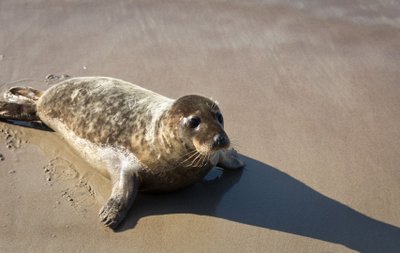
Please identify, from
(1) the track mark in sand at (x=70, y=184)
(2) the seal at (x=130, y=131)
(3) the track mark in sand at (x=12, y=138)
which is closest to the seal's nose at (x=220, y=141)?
(2) the seal at (x=130, y=131)

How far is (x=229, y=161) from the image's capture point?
4738mm

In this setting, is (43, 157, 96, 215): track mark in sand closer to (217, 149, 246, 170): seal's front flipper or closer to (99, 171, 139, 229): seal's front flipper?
(99, 171, 139, 229): seal's front flipper

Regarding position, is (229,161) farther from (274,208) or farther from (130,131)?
(130,131)

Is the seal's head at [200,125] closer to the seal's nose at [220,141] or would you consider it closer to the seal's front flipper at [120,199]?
the seal's nose at [220,141]

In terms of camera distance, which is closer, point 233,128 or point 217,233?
point 217,233

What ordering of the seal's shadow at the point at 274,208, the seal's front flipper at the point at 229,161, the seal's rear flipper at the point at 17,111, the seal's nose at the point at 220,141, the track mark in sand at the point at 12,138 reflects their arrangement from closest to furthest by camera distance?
1. the seal's nose at the point at 220,141
2. the seal's shadow at the point at 274,208
3. the seal's front flipper at the point at 229,161
4. the track mark in sand at the point at 12,138
5. the seal's rear flipper at the point at 17,111

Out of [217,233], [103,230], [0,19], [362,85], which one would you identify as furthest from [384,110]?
[0,19]

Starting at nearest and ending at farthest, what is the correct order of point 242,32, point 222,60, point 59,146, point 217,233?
point 217,233 < point 59,146 < point 222,60 < point 242,32

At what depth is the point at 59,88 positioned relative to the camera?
5.38 m

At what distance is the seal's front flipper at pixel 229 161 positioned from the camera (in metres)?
4.71

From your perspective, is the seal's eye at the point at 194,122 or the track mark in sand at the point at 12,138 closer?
the seal's eye at the point at 194,122

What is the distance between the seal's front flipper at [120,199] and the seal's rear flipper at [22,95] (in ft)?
5.04

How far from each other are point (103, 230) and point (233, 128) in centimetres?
170

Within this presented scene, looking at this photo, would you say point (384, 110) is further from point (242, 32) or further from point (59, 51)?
point (59, 51)
